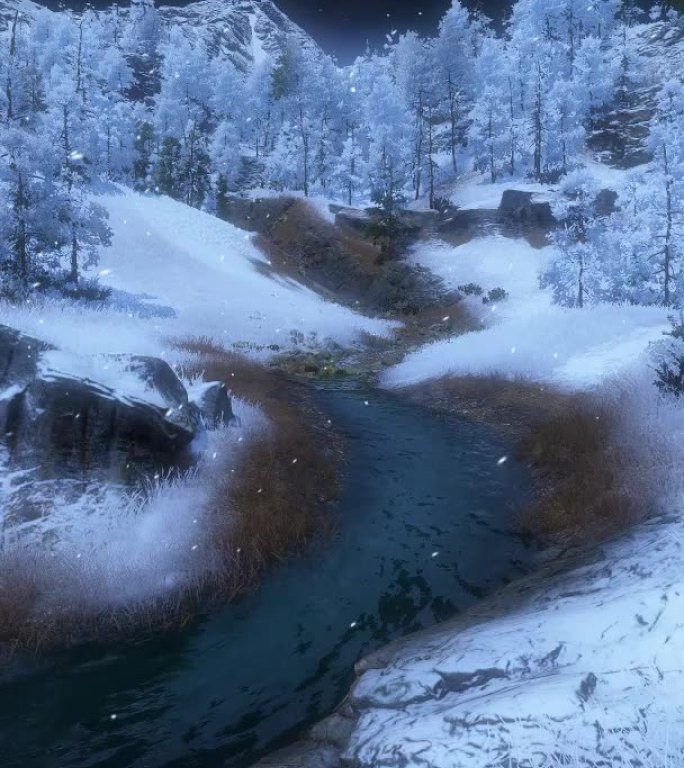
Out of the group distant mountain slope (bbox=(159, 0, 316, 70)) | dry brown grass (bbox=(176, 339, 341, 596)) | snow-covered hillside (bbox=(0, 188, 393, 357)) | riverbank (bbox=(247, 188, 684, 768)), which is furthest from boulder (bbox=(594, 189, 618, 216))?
distant mountain slope (bbox=(159, 0, 316, 70))

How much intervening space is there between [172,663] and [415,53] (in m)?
71.0

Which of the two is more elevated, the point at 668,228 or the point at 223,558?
the point at 668,228

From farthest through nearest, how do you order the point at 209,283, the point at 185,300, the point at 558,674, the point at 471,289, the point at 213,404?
the point at 471,289
the point at 209,283
the point at 185,300
the point at 213,404
the point at 558,674

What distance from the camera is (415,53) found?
66250 mm

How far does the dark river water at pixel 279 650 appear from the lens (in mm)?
5992

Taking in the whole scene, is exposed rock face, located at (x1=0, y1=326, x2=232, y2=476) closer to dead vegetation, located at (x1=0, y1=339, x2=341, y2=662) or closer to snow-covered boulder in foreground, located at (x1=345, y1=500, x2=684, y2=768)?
dead vegetation, located at (x1=0, y1=339, x2=341, y2=662)

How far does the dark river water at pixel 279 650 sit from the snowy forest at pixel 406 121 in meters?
23.0

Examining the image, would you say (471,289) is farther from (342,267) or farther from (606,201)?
(606,201)

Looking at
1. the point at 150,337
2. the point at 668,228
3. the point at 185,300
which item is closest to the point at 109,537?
the point at 150,337

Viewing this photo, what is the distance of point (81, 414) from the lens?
10.0m

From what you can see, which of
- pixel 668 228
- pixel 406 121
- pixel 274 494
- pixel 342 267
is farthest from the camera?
pixel 406 121

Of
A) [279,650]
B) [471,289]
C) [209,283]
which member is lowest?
[279,650]

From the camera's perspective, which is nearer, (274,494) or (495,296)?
(274,494)

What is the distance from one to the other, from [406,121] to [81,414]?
58.7 metres
